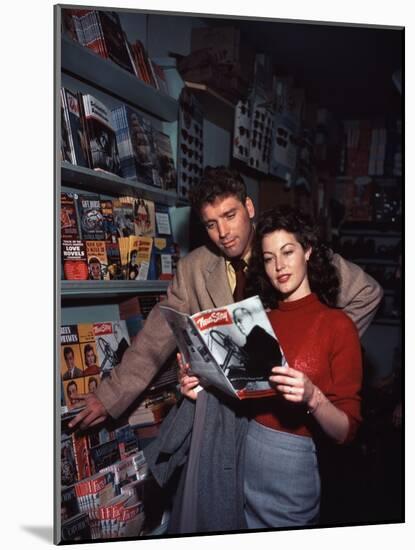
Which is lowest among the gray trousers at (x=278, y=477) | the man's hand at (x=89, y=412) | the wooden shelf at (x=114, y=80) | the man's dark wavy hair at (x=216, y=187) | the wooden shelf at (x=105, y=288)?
the gray trousers at (x=278, y=477)

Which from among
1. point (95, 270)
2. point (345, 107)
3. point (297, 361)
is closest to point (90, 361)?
point (95, 270)

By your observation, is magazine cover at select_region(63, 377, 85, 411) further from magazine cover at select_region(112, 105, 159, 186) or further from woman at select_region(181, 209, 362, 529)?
magazine cover at select_region(112, 105, 159, 186)

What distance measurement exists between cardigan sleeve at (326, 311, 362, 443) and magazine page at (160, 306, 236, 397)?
12.7 inches

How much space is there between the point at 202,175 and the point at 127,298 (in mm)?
516

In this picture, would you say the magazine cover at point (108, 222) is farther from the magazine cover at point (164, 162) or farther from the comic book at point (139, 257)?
the magazine cover at point (164, 162)

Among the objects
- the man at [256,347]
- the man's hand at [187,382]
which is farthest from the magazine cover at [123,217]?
the man at [256,347]

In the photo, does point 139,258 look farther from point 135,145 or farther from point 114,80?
point 114,80

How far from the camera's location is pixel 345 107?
267cm

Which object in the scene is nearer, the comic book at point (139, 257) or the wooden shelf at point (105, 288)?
the wooden shelf at point (105, 288)

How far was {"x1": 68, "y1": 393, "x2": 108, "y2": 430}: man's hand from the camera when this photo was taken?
90.0 inches

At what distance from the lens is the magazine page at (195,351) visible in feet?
6.55

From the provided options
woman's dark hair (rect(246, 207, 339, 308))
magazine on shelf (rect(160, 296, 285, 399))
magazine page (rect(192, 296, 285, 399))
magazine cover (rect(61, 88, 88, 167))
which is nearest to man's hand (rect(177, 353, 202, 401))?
magazine on shelf (rect(160, 296, 285, 399))

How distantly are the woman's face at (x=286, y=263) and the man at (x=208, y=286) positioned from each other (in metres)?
0.12

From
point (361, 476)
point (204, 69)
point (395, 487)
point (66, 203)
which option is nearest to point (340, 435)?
point (361, 476)
